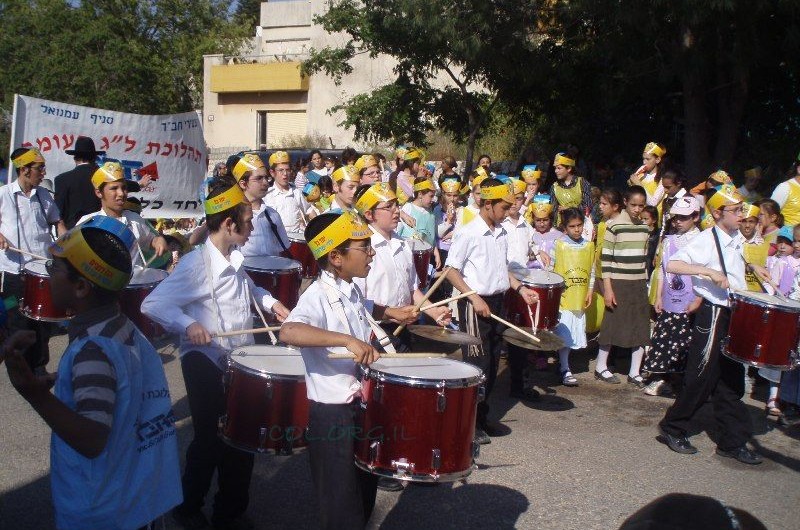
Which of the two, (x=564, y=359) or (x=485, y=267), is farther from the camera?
(x=564, y=359)

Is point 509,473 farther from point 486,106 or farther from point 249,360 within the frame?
point 486,106

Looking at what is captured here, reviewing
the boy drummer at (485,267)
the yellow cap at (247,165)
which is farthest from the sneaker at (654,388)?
the yellow cap at (247,165)

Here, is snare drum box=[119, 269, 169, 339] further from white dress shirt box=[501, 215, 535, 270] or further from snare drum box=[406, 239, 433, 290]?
white dress shirt box=[501, 215, 535, 270]

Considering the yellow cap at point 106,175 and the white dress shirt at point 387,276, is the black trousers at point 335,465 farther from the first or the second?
the yellow cap at point 106,175

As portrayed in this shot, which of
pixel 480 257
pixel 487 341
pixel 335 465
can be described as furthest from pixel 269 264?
pixel 335 465

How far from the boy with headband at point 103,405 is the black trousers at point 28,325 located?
14.6ft

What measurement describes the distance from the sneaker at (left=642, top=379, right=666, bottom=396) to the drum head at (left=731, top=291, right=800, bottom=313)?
7.15 feet

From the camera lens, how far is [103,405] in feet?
9.56

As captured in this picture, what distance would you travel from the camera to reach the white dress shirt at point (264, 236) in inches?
294

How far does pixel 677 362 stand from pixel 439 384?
4903 mm

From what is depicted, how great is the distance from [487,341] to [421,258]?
2289 mm

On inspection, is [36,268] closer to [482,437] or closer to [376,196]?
[376,196]

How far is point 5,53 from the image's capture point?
35.3 meters

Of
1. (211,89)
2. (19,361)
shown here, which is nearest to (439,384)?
(19,361)
